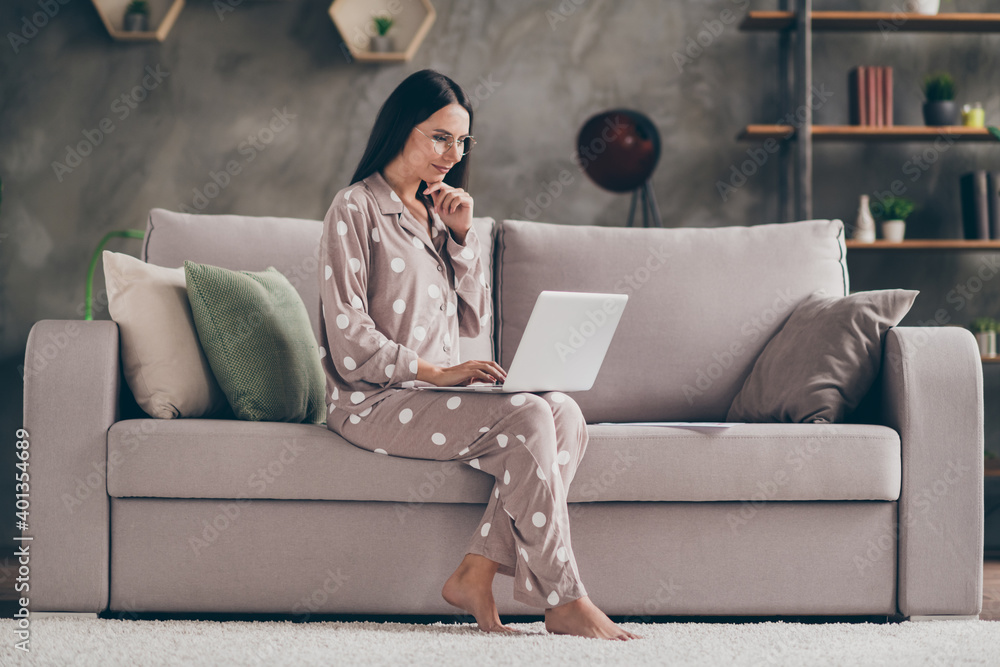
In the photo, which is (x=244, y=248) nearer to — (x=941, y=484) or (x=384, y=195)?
(x=384, y=195)

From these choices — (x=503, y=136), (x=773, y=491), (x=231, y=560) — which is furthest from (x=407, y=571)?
(x=503, y=136)

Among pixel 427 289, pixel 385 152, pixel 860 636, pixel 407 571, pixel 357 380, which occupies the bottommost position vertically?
pixel 860 636

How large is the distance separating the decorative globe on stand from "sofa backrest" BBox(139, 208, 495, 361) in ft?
3.19

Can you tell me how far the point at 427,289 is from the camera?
1816 millimetres

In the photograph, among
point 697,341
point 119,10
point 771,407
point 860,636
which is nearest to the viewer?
point 860,636

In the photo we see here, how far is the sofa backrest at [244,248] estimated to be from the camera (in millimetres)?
2215

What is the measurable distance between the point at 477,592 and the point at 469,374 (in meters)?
0.39

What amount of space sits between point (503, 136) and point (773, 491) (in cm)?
181

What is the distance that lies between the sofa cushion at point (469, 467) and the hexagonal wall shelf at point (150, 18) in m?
1.83

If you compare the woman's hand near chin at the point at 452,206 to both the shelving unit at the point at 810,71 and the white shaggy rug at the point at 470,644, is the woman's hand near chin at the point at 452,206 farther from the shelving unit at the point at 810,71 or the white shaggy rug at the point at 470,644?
the shelving unit at the point at 810,71

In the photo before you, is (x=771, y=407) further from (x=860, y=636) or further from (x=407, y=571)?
(x=407, y=571)

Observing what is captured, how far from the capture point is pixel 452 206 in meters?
1.85

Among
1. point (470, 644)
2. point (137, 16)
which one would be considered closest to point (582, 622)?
point (470, 644)

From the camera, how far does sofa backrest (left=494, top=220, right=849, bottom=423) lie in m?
2.23
